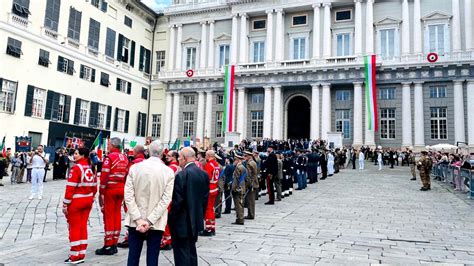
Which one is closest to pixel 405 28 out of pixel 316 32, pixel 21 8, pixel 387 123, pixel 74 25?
pixel 316 32

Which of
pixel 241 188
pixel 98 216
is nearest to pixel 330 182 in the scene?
pixel 241 188

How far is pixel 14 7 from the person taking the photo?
23.4m

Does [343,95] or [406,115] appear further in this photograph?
[343,95]

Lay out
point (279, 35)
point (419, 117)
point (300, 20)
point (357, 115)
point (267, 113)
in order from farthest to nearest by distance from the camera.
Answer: point (300, 20) → point (279, 35) → point (267, 113) → point (357, 115) → point (419, 117)

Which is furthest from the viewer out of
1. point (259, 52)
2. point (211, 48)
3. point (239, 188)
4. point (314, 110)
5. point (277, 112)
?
point (211, 48)

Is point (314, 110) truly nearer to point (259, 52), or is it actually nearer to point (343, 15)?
point (259, 52)

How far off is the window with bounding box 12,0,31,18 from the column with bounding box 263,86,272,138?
21.0m

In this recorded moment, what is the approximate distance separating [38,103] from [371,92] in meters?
27.0

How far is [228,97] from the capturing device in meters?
35.2

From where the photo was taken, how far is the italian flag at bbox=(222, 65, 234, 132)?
35.0 meters

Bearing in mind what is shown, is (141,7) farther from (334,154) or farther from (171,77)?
(334,154)

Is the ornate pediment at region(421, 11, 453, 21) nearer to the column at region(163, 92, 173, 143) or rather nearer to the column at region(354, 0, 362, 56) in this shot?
the column at region(354, 0, 362, 56)

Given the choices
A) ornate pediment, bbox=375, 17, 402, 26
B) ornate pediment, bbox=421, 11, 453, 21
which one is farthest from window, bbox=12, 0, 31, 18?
ornate pediment, bbox=421, 11, 453, 21

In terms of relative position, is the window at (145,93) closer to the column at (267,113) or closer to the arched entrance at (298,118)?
the column at (267,113)
